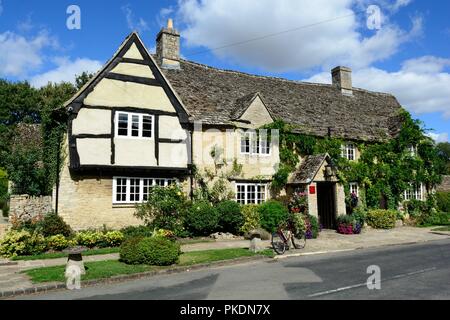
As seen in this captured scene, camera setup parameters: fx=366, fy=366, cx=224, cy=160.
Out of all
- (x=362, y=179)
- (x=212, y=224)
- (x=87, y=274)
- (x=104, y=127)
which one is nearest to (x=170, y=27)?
(x=104, y=127)

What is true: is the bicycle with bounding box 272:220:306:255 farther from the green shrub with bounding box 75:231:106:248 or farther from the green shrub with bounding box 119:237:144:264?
the green shrub with bounding box 75:231:106:248

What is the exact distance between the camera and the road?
323 inches

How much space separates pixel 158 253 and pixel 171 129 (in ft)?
28.5

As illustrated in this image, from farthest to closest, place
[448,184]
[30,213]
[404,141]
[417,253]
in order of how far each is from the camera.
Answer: [448,184] < [404,141] < [30,213] < [417,253]

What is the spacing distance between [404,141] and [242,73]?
41.8ft

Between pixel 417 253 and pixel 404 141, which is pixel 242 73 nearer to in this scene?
pixel 404 141

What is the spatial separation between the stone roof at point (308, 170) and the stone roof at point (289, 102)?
2076mm

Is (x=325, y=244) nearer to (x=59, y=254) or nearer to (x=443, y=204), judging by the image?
(x=59, y=254)

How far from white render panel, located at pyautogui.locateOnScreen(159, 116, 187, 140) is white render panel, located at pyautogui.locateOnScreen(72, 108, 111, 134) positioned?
2675mm

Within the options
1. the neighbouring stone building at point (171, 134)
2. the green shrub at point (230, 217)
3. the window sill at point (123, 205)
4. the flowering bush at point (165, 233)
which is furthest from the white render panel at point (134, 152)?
the green shrub at point (230, 217)

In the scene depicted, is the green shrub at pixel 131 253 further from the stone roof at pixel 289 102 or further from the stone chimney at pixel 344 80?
the stone chimney at pixel 344 80

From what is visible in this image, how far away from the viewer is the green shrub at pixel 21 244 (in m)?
13.9

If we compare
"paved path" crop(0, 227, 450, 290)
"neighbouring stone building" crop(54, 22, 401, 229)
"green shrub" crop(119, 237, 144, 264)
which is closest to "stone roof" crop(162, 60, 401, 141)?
"neighbouring stone building" crop(54, 22, 401, 229)

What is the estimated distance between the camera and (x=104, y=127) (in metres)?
17.5
